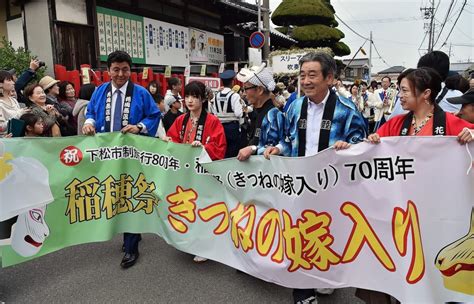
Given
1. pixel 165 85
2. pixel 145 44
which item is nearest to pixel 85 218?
pixel 165 85

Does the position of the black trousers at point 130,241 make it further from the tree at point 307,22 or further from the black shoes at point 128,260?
the tree at point 307,22

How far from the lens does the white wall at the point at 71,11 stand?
8.62m

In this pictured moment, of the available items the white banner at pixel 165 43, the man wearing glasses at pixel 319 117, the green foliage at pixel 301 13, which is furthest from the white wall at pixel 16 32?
the green foliage at pixel 301 13

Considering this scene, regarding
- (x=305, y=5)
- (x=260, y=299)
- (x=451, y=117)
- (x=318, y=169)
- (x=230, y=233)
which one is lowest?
(x=260, y=299)

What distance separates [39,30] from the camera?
8.51 meters

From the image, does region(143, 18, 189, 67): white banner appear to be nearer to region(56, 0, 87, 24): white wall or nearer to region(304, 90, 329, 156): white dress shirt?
region(56, 0, 87, 24): white wall

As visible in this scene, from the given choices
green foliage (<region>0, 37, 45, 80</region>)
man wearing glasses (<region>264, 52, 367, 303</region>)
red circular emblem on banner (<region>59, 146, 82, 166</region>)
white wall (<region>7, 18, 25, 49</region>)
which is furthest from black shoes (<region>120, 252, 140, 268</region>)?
white wall (<region>7, 18, 25, 49</region>)

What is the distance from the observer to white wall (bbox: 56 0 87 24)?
8625mm

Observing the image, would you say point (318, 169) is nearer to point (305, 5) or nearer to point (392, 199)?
point (392, 199)

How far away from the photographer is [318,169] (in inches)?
102

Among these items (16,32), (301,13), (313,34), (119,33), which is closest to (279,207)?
(16,32)

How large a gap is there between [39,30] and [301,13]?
711 inches

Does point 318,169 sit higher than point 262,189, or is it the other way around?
point 318,169

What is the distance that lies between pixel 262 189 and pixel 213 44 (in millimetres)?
13580
